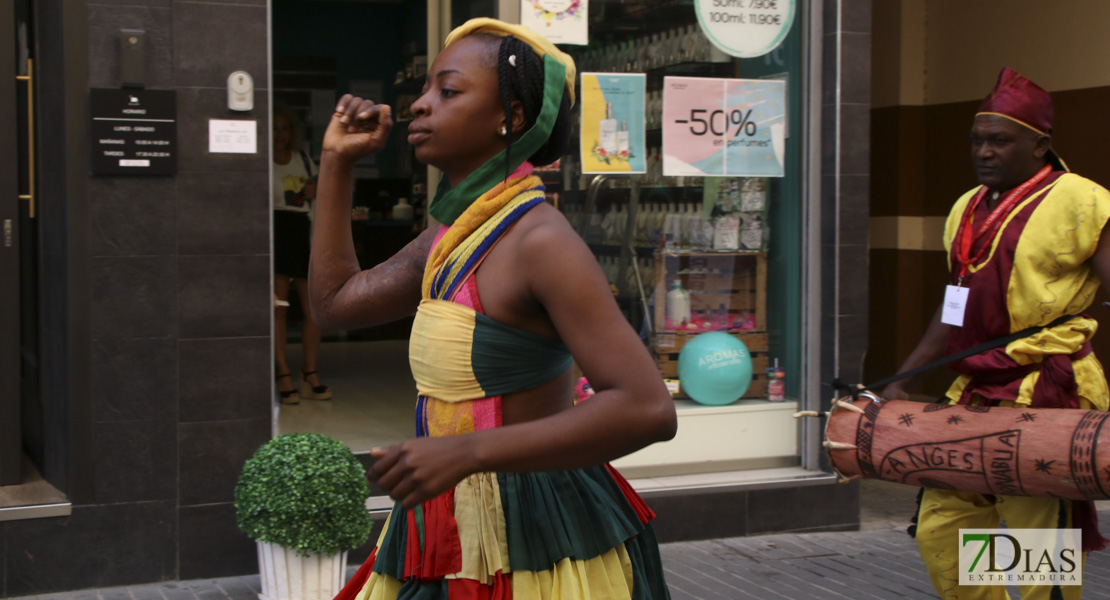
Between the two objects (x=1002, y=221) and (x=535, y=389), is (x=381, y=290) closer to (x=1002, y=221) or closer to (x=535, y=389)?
(x=535, y=389)

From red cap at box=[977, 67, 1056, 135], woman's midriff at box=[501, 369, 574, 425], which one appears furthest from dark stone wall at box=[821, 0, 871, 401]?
woman's midriff at box=[501, 369, 574, 425]

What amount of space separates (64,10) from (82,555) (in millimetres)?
2334

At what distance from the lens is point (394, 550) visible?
2.31 meters

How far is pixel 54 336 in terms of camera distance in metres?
5.54

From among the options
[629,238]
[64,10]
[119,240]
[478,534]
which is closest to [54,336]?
[119,240]

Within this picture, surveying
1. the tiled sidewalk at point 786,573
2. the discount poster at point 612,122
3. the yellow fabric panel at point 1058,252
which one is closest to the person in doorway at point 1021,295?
the yellow fabric panel at point 1058,252

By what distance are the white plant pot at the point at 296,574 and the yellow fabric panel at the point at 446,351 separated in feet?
9.86

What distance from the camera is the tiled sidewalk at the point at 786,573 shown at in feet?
18.0

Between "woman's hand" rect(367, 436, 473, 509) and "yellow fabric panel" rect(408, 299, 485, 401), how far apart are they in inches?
12.3

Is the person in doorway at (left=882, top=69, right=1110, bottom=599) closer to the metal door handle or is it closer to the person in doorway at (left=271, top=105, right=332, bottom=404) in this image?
the metal door handle

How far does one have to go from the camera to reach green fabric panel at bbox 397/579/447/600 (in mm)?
2223

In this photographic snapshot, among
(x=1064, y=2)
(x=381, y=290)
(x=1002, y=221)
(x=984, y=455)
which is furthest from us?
(x=1064, y=2)

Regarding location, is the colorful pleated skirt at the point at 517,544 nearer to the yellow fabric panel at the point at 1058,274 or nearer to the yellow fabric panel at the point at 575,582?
the yellow fabric panel at the point at 575,582

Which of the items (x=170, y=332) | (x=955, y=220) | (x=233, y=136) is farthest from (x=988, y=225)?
(x=170, y=332)
